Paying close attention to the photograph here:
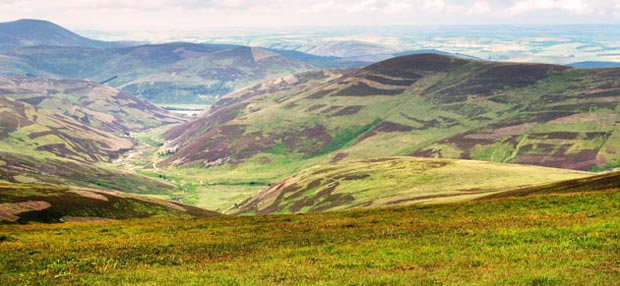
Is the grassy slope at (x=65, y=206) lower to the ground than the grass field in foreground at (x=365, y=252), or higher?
lower

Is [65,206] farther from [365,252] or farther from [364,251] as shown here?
[365,252]

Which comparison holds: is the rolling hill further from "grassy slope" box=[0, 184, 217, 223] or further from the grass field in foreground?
"grassy slope" box=[0, 184, 217, 223]

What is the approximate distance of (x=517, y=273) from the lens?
2917 cm

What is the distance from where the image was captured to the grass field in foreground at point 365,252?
101 ft

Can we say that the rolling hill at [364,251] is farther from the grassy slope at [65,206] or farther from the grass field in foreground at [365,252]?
the grassy slope at [65,206]

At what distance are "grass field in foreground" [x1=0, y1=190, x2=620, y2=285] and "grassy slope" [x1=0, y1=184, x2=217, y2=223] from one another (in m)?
55.2

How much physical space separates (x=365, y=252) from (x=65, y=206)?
337ft

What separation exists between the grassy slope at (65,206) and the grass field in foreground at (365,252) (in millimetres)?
55183

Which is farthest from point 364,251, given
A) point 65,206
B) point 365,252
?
point 65,206

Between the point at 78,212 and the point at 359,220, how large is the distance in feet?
282

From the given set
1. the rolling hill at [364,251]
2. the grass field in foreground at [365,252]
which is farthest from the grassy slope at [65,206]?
the grass field in foreground at [365,252]

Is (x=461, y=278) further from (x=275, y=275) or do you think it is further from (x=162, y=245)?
(x=162, y=245)

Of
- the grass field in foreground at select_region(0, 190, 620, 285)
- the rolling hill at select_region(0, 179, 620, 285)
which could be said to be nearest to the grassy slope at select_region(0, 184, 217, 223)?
the rolling hill at select_region(0, 179, 620, 285)

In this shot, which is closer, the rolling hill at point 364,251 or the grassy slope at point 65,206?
the rolling hill at point 364,251
